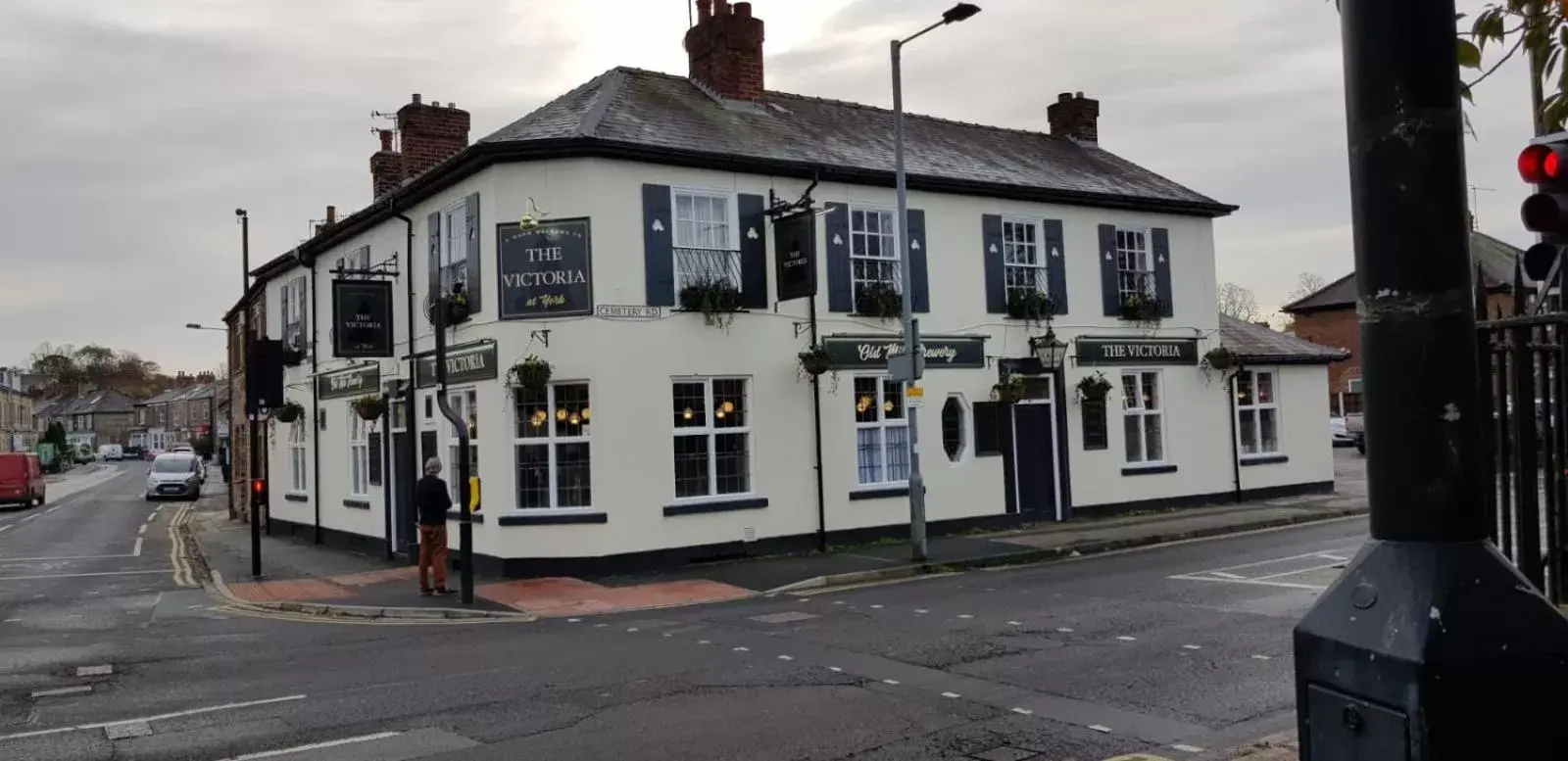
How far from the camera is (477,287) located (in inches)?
693

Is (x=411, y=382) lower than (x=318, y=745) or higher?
higher

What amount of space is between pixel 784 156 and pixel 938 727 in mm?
Answer: 12634

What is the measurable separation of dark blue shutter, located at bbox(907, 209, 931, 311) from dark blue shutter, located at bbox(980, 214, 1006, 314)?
1.42 metres

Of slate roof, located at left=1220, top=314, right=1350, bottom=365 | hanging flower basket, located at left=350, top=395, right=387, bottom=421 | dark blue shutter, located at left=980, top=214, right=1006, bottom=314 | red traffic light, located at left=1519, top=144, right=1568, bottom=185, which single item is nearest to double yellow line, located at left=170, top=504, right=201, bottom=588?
hanging flower basket, located at left=350, top=395, right=387, bottom=421

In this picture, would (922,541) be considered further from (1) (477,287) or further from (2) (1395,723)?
(2) (1395,723)

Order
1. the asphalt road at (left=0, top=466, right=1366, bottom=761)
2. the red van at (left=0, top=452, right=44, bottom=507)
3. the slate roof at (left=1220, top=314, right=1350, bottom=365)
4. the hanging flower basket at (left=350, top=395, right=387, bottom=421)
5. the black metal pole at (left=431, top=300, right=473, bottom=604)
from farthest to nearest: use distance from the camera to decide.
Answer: the red van at (left=0, top=452, right=44, bottom=507), the slate roof at (left=1220, top=314, right=1350, bottom=365), the hanging flower basket at (left=350, top=395, right=387, bottom=421), the black metal pole at (left=431, top=300, right=473, bottom=604), the asphalt road at (left=0, top=466, right=1366, bottom=761)

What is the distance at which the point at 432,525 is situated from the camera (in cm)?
1534

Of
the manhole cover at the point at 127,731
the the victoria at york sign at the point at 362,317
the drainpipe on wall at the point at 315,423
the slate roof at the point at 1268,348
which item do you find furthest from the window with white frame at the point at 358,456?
the slate roof at the point at 1268,348

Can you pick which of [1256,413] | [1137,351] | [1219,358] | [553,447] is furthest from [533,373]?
[1256,413]

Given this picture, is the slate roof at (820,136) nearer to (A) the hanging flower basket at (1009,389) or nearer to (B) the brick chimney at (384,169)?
(A) the hanging flower basket at (1009,389)

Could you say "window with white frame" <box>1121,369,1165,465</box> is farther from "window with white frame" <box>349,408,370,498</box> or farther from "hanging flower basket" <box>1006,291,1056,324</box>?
"window with white frame" <box>349,408,370,498</box>

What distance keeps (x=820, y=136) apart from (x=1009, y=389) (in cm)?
570

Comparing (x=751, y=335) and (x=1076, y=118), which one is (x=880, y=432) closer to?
(x=751, y=335)

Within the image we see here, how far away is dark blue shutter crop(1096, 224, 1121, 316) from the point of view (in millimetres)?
22672
